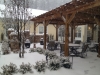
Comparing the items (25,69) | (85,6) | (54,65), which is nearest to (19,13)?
(25,69)

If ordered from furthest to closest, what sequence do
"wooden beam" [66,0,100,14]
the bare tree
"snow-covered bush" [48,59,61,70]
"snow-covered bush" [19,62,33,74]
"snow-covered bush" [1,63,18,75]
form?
the bare tree < "snow-covered bush" [48,59,61,70] < "snow-covered bush" [19,62,33,74] < "snow-covered bush" [1,63,18,75] < "wooden beam" [66,0,100,14]

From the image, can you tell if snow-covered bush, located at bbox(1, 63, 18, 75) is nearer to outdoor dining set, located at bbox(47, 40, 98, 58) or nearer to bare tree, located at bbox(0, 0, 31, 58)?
bare tree, located at bbox(0, 0, 31, 58)

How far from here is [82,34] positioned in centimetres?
1802

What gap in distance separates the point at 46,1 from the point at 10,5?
32471mm

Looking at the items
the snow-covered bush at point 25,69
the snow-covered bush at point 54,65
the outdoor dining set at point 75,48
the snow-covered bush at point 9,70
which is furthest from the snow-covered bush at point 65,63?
the outdoor dining set at point 75,48

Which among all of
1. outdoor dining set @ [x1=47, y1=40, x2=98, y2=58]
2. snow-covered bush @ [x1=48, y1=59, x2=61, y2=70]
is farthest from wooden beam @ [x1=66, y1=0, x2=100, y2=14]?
outdoor dining set @ [x1=47, y1=40, x2=98, y2=58]

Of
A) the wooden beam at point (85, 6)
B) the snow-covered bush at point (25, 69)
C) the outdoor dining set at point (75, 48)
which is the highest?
the wooden beam at point (85, 6)

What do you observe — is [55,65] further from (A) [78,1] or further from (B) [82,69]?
(A) [78,1]

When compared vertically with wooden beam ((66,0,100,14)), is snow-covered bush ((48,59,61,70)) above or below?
below

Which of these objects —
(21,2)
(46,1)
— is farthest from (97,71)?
(46,1)

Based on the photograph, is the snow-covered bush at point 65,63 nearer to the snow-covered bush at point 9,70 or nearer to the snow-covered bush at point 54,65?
the snow-covered bush at point 54,65

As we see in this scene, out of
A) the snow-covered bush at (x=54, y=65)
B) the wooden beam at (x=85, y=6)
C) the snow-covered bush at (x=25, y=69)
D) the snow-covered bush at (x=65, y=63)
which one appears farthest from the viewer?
the snow-covered bush at (x=65, y=63)

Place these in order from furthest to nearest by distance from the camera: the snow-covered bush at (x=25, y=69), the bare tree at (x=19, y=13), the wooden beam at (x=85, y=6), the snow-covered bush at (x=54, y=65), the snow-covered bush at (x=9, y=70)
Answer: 1. the bare tree at (x=19, y=13)
2. the snow-covered bush at (x=54, y=65)
3. the snow-covered bush at (x=25, y=69)
4. the snow-covered bush at (x=9, y=70)
5. the wooden beam at (x=85, y=6)

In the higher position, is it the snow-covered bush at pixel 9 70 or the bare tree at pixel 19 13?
the bare tree at pixel 19 13
